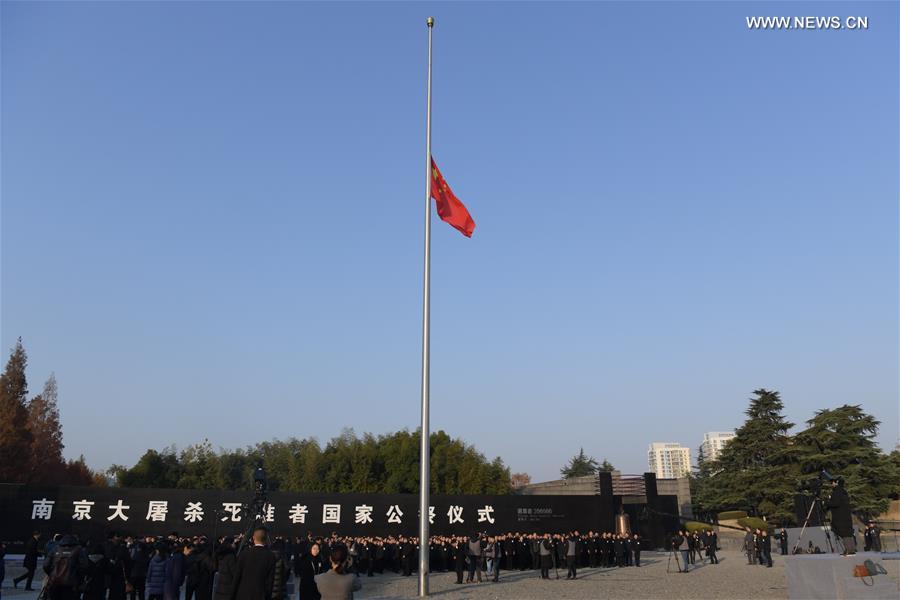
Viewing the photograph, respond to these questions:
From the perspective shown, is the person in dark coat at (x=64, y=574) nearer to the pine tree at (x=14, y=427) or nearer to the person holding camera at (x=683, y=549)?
the person holding camera at (x=683, y=549)

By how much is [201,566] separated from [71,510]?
53.7 feet

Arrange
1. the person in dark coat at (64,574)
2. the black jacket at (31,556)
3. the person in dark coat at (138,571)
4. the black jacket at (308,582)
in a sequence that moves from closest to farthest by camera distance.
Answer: the person in dark coat at (64,574), the black jacket at (308,582), the person in dark coat at (138,571), the black jacket at (31,556)

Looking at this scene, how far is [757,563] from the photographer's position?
2566cm

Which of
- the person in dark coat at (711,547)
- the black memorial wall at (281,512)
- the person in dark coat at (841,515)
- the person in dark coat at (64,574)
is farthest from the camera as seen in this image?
the person in dark coat at (711,547)

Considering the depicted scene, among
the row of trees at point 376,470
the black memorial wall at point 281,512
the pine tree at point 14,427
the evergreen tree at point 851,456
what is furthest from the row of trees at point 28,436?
the evergreen tree at point 851,456

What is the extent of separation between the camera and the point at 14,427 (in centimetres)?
4947

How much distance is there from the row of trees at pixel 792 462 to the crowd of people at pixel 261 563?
24.6 meters

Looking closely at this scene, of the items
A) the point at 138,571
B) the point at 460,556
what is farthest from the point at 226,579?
the point at 460,556

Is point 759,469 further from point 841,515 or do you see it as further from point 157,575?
point 157,575

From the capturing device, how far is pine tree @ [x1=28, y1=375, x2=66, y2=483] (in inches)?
2079

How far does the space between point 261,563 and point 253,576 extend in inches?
5.0

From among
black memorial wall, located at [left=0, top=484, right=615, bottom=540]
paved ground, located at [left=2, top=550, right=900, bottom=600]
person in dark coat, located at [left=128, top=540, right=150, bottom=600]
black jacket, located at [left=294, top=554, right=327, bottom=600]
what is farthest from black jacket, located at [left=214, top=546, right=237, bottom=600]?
black memorial wall, located at [left=0, top=484, right=615, bottom=540]

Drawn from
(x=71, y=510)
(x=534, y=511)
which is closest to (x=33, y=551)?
(x=71, y=510)

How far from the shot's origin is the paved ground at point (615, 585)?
51.6 ft
